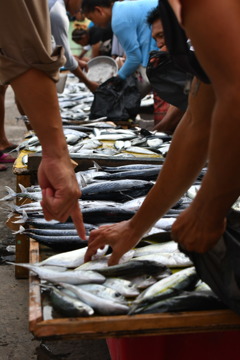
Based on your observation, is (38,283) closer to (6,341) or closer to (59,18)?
(6,341)

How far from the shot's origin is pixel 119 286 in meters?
2.35

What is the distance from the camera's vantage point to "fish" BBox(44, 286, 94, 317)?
209cm

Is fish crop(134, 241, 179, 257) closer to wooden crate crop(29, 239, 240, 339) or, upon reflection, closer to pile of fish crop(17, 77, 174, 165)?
wooden crate crop(29, 239, 240, 339)

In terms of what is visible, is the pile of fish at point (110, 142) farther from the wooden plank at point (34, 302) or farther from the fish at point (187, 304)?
the fish at point (187, 304)

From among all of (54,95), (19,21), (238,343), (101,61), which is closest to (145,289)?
(238,343)

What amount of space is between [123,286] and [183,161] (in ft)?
1.92

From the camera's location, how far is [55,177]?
2.37 meters

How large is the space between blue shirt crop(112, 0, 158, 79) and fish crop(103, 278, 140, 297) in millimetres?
5374

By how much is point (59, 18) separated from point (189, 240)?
544 cm

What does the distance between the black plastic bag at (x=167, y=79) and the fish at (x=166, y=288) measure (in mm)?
3213

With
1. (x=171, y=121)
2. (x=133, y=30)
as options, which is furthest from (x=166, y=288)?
(x=133, y=30)

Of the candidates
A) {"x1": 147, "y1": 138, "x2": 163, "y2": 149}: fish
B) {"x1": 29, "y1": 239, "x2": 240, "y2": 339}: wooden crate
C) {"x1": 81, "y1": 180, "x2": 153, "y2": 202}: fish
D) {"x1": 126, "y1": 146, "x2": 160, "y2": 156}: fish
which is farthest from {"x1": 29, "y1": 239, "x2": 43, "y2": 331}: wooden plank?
{"x1": 147, "y1": 138, "x2": 163, "y2": 149}: fish

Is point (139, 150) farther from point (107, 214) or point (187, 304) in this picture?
point (187, 304)

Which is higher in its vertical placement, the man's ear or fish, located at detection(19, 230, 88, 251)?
fish, located at detection(19, 230, 88, 251)
